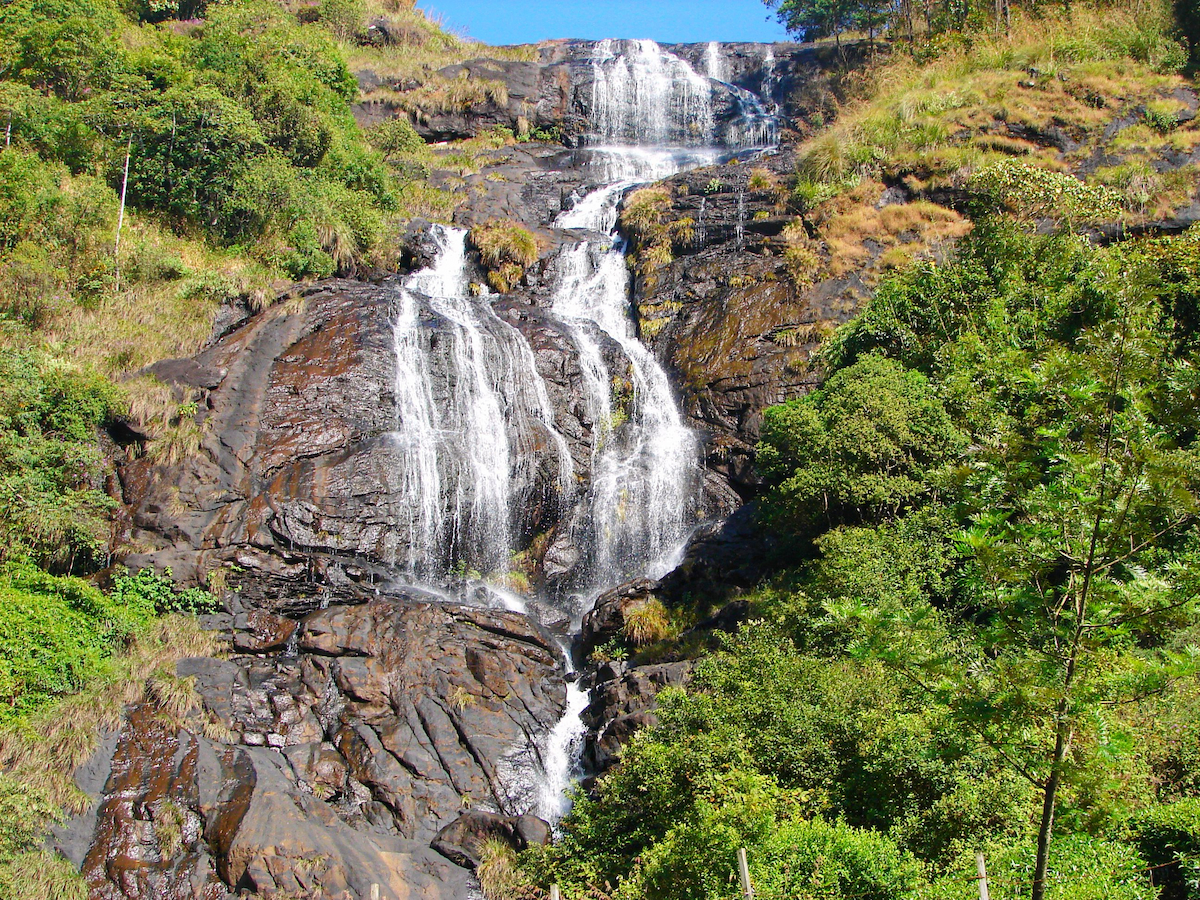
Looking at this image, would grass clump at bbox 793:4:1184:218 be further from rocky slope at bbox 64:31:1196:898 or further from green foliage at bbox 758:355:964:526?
green foliage at bbox 758:355:964:526

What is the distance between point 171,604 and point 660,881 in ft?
37.0

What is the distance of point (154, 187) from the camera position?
24.2m

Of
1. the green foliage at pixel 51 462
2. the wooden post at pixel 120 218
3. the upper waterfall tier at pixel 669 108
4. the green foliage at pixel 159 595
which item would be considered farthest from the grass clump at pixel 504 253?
the green foliage at pixel 159 595

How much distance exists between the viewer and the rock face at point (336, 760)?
1195 centimetres

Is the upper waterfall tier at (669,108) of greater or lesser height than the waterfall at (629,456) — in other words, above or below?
above

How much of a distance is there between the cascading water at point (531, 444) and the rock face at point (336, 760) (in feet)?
3.54

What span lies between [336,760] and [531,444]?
28.8 ft

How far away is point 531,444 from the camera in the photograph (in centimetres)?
2067

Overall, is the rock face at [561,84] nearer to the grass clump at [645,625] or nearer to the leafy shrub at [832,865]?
the grass clump at [645,625]

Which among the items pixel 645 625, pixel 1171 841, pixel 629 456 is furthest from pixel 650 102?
pixel 1171 841

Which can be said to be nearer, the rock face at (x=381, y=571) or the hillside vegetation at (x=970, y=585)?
the hillside vegetation at (x=970, y=585)

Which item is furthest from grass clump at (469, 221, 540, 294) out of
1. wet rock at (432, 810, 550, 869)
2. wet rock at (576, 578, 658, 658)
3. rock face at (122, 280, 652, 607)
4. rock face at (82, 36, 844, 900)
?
wet rock at (432, 810, 550, 869)

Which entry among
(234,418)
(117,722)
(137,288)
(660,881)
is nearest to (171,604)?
(117,722)

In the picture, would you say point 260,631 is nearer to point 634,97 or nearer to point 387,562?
point 387,562
